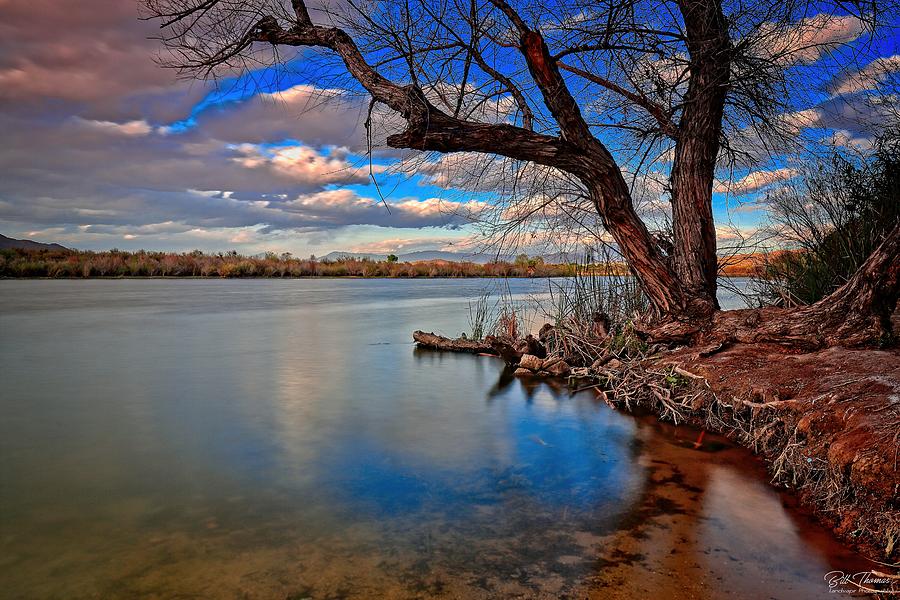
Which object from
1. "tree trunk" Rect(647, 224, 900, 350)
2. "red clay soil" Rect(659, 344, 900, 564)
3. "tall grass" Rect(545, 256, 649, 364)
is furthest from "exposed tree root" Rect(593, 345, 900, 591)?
"tall grass" Rect(545, 256, 649, 364)

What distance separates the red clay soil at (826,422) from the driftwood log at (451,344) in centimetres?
362

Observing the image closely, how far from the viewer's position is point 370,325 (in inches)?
481

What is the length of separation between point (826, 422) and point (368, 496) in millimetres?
2792

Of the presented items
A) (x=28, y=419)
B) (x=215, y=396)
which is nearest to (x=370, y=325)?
(x=215, y=396)

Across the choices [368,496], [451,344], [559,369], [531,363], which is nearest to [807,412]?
[368,496]

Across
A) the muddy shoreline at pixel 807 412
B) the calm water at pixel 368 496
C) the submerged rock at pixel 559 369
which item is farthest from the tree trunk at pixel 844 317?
the submerged rock at pixel 559 369

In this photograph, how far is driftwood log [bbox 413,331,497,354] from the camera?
8578 millimetres

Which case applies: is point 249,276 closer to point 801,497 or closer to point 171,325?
point 171,325

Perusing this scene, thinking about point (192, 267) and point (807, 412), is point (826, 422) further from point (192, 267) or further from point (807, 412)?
point (192, 267)

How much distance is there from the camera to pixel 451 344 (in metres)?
8.93

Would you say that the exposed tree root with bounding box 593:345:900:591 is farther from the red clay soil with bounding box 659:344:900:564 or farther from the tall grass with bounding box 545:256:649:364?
the tall grass with bounding box 545:256:649:364

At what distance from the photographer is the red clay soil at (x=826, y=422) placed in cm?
277
